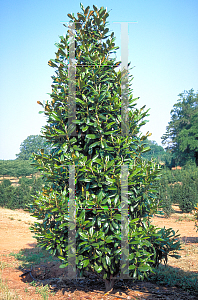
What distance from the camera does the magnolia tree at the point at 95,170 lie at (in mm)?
3699

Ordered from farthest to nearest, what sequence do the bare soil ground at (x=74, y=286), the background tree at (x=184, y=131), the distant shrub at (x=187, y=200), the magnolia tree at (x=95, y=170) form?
the background tree at (x=184, y=131) → the distant shrub at (x=187, y=200) → the bare soil ground at (x=74, y=286) → the magnolia tree at (x=95, y=170)

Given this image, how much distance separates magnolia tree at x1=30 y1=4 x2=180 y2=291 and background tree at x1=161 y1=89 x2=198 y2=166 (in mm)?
39672

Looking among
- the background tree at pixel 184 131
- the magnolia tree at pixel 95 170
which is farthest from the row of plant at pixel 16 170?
the magnolia tree at pixel 95 170

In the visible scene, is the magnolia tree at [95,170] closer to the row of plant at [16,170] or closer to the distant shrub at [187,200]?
the distant shrub at [187,200]

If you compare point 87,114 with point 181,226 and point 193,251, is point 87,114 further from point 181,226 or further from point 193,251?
point 181,226

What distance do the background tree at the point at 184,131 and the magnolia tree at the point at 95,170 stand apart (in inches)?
1562

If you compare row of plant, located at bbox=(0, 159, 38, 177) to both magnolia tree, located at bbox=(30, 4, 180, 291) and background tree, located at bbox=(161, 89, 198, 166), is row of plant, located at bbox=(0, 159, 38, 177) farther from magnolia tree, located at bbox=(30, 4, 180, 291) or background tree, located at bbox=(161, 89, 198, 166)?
magnolia tree, located at bbox=(30, 4, 180, 291)

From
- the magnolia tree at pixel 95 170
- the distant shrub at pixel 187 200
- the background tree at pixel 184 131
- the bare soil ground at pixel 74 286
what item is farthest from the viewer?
Result: the background tree at pixel 184 131

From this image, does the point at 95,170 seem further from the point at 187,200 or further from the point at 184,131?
the point at 184,131

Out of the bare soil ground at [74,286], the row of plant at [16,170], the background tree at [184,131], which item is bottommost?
the bare soil ground at [74,286]

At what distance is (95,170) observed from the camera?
3723 millimetres

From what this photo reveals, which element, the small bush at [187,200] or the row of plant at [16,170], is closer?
the small bush at [187,200]

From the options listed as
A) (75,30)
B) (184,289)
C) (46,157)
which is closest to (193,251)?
(184,289)

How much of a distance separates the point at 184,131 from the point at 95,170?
43421 mm
